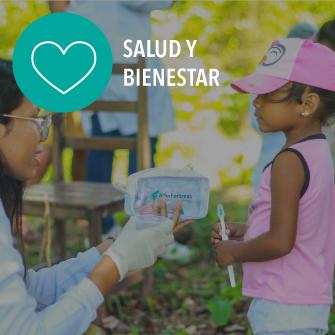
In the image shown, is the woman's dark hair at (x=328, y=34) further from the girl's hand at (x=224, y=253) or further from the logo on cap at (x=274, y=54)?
the girl's hand at (x=224, y=253)

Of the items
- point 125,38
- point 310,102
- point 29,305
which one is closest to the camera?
point 29,305

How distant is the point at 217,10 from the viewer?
671 centimetres

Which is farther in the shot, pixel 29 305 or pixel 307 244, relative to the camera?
pixel 307 244

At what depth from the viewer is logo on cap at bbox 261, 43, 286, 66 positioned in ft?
5.76

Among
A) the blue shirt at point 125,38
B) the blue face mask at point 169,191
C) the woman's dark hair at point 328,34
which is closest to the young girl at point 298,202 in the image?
the blue face mask at point 169,191

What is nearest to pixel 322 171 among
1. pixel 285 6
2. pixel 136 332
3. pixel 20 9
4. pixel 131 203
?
pixel 131 203

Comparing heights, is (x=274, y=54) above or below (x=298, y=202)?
above

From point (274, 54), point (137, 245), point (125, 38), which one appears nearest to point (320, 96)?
point (274, 54)

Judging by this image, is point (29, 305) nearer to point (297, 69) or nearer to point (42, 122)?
point (42, 122)

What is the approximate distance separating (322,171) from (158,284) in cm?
189

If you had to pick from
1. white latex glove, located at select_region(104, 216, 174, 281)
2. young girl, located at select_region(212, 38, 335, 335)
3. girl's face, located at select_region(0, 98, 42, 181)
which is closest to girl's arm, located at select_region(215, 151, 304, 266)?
young girl, located at select_region(212, 38, 335, 335)

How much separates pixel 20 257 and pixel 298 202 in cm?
62

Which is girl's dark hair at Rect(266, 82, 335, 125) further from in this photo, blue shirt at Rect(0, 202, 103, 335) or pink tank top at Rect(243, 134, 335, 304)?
blue shirt at Rect(0, 202, 103, 335)

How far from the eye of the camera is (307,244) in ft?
5.65
